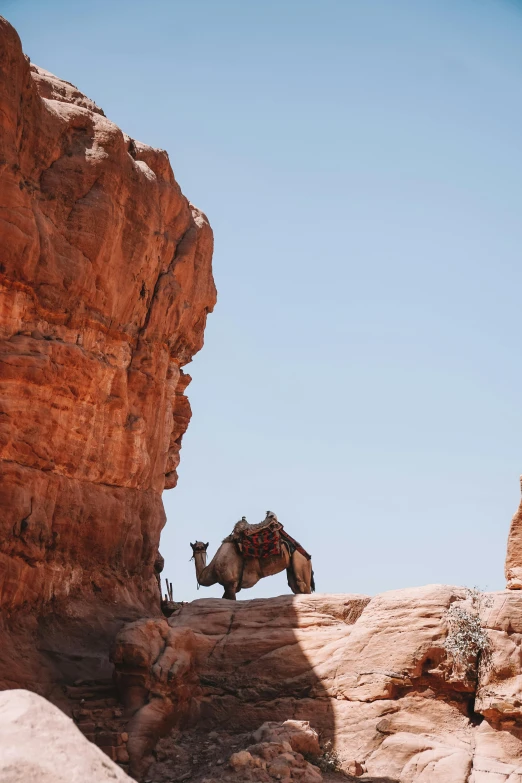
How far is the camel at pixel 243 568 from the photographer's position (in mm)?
21250

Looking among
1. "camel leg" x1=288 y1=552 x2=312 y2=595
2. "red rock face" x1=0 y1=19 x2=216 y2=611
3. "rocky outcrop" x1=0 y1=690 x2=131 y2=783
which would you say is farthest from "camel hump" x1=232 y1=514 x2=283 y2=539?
"rocky outcrop" x1=0 y1=690 x2=131 y2=783

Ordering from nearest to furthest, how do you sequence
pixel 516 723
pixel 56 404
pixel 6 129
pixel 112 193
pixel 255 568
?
pixel 516 723 → pixel 6 129 → pixel 56 404 → pixel 112 193 → pixel 255 568

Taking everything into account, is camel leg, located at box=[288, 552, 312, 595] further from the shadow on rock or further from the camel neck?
the shadow on rock

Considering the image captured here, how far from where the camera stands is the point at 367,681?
1470 cm

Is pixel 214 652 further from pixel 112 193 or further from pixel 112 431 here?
pixel 112 193

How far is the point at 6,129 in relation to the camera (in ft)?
48.1

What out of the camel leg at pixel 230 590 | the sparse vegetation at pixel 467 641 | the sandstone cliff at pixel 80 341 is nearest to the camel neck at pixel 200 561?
the camel leg at pixel 230 590

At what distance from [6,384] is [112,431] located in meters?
3.07

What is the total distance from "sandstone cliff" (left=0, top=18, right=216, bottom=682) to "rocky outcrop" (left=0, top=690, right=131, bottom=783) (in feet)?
24.4

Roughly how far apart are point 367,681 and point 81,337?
743 cm

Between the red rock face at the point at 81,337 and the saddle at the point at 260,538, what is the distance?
2.83 metres

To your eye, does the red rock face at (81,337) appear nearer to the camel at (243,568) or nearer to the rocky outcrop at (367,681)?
the rocky outcrop at (367,681)

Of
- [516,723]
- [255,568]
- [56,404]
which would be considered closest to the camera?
[516,723]

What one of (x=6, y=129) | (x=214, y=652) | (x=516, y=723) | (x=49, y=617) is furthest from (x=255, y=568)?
(x=6, y=129)
